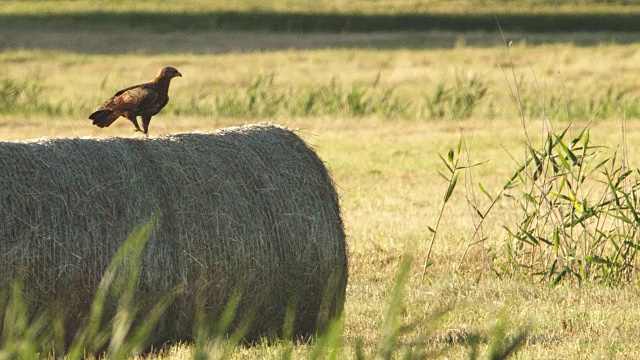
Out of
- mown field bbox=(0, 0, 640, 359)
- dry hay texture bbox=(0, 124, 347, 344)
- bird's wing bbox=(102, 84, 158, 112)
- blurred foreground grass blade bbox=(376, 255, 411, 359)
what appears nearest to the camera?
blurred foreground grass blade bbox=(376, 255, 411, 359)

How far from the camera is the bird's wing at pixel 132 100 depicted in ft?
24.2

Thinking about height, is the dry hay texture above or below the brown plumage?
below

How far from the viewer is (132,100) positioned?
739 cm

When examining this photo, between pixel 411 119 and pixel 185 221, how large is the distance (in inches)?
639

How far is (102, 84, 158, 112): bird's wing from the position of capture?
738cm

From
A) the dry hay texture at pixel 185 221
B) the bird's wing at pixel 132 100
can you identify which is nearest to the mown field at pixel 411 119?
the dry hay texture at pixel 185 221

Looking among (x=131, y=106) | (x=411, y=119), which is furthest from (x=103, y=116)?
(x=411, y=119)

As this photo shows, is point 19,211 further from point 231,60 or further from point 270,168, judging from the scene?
point 231,60

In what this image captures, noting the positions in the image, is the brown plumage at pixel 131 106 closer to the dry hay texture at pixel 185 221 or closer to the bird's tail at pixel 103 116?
the bird's tail at pixel 103 116

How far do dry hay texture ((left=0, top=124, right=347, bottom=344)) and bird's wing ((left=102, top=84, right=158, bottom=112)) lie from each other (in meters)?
0.78

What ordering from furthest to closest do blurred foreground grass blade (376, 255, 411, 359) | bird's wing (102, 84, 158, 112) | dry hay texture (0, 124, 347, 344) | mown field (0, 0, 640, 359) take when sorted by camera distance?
1. bird's wing (102, 84, 158, 112)
2. mown field (0, 0, 640, 359)
3. dry hay texture (0, 124, 347, 344)
4. blurred foreground grass blade (376, 255, 411, 359)

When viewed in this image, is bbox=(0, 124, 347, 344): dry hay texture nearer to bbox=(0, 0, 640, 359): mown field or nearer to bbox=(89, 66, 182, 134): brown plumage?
bbox=(0, 0, 640, 359): mown field

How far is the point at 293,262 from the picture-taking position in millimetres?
6598

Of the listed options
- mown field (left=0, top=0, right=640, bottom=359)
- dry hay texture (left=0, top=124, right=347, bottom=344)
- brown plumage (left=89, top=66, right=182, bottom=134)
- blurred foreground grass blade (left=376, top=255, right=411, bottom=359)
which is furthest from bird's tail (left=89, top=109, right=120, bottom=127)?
blurred foreground grass blade (left=376, top=255, right=411, bottom=359)
